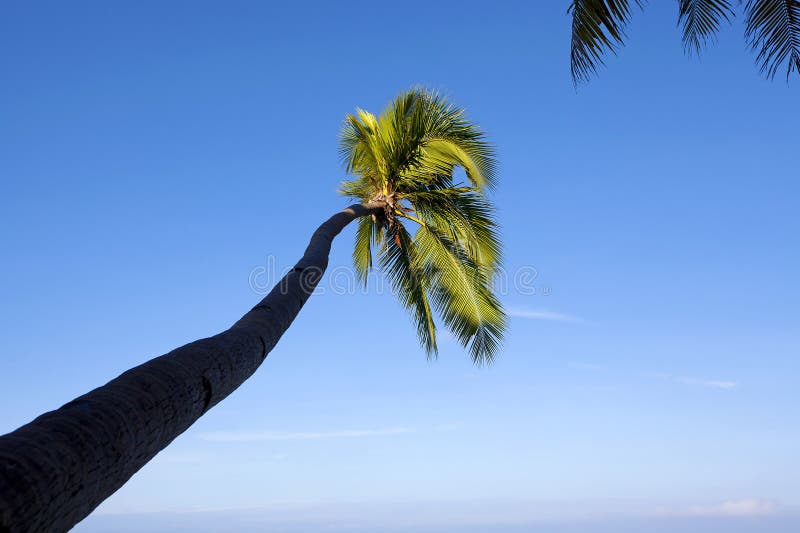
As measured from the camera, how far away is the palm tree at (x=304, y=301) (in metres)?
2.08

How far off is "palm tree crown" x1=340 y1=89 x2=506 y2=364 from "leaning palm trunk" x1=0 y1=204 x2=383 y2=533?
730 cm

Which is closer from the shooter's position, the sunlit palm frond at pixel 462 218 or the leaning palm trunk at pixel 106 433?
the leaning palm trunk at pixel 106 433

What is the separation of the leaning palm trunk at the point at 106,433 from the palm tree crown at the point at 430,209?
730cm

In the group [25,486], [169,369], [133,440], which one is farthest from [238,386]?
[25,486]

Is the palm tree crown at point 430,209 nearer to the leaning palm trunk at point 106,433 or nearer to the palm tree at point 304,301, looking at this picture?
the palm tree at point 304,301

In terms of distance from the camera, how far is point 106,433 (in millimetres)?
2332

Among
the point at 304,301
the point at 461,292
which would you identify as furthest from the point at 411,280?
the point at 304,301

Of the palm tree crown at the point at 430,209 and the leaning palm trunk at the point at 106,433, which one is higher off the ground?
the palm tree crown at the point at 430,209

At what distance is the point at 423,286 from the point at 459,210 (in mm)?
1696

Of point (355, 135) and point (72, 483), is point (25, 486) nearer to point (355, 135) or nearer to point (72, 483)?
point (72, 483)

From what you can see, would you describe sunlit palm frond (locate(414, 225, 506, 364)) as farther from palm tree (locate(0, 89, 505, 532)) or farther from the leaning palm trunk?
the leaning palm trunk

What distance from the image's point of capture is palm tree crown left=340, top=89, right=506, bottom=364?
35.7 feet

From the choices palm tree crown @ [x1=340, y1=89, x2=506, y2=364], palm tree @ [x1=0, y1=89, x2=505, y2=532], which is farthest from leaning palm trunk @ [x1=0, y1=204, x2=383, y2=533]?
palm tree crown @ [x1=340, y1=89, x2=506, y2=364]

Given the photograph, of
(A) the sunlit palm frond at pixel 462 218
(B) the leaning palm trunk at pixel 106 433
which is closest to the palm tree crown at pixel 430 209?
(A) the sunlit palm frond at pixel 462 218
